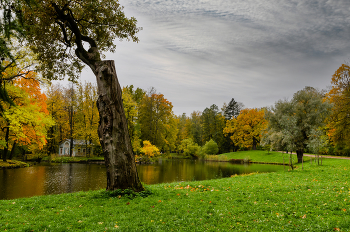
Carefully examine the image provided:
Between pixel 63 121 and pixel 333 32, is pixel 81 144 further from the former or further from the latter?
pixel 333 32

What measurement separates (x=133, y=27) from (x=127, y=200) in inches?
358

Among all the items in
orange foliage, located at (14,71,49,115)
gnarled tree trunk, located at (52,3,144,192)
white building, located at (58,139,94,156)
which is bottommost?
white building, located at (58,139,94,156)

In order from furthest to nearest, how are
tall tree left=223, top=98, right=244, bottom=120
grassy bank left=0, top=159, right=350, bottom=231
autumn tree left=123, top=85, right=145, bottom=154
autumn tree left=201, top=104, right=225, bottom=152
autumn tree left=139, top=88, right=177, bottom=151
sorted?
tall tree left=223, top=98, right=244, bottom=120 → autumn tree left=201, top=104, right=225, bottom=152 → autumn tree left=139, top=88, right=177, bottom=151 → autumn tree left=123, top=85, right=145, bottom=154 → grassy bank left=0, top=159, right=350, bottom=231

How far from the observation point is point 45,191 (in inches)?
512

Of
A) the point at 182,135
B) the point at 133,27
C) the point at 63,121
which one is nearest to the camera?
the point at 133,27

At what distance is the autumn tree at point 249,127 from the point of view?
162 feet

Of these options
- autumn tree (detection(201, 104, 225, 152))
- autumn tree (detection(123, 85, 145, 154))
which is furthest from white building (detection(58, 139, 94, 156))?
autumn tree (detection(201, 104, 225, 152))

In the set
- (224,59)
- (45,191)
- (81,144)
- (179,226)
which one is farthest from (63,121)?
(179,226)

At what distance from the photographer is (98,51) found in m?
10.2

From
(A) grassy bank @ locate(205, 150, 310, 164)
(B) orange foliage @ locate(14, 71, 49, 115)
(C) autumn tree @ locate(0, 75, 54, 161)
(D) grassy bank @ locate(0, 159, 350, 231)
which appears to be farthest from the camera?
(A) grassy bank @ locate(205, 150, 310, 164)

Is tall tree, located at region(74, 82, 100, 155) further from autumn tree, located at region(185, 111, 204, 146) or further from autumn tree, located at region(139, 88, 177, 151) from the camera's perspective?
autumn tree, located at region(185, 111, 204, 146)

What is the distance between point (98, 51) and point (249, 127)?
45.1 meters

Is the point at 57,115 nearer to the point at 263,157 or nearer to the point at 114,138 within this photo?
the point at 114,138

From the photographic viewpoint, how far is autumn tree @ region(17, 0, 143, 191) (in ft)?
27.5
